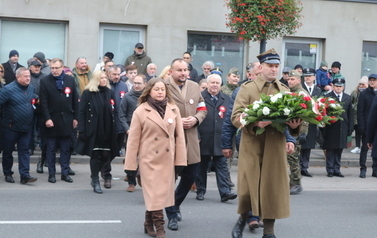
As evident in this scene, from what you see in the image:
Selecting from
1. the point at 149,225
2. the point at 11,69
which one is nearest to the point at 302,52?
the point at 11,69

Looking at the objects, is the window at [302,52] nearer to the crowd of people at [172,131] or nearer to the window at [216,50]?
the window at [216,50]

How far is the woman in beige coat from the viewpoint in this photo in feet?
27.7

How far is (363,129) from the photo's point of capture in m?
15.6

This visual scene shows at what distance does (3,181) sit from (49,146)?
101 centimetres

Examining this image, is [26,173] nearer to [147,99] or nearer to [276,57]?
[147,99]

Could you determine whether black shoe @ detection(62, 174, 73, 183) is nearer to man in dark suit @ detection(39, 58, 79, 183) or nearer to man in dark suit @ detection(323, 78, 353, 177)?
man in dark suit @ detection(39, 58, 79, 183)

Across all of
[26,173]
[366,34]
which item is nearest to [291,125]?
[26,173]

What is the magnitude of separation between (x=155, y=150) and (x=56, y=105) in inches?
191

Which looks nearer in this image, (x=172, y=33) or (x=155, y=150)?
(x=155, y=150)

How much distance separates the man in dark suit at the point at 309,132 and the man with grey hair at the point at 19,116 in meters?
5.30

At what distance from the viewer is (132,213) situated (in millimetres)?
10195

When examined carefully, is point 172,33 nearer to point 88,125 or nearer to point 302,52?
point 302,52

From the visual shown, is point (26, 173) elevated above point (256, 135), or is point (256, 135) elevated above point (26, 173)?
point (256, 135)

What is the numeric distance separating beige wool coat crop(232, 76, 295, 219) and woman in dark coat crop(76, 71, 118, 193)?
4356 millimetres
